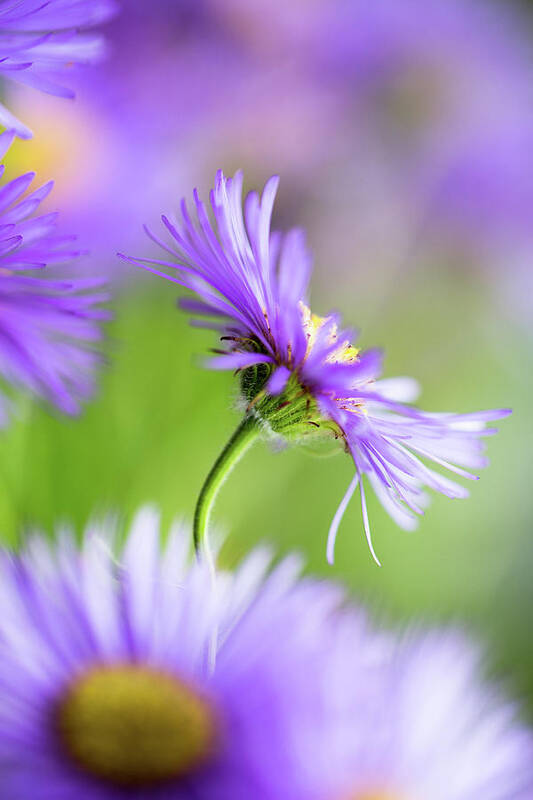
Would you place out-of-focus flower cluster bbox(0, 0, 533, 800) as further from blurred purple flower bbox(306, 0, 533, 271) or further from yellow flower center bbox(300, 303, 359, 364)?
blurred purple flower bbox(306, 0, 533, 271)

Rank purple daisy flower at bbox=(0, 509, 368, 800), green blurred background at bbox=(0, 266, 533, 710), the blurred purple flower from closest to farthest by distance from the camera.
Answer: purple daisy flower at bbox=(0, 509, 368, 800)
green blurred background at bbox=(0, 266, 533, 710)
the blurred purple flower

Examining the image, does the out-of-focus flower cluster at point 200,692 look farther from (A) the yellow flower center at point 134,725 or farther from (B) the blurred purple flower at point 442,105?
(B) the blurred purple flower at point 442,105

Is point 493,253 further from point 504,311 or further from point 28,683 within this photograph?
point 28,683

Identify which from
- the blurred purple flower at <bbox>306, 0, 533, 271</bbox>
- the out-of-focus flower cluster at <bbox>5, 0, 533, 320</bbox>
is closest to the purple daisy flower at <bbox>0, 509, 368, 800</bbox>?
the out-of-focus flower cluster at <bbox>5, 0, 533, 320</bbox>

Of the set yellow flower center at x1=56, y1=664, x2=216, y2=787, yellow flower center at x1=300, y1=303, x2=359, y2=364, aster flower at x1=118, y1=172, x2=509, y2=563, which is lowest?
yellow flower center at x1=56, y1=664, x2=216, y2=787

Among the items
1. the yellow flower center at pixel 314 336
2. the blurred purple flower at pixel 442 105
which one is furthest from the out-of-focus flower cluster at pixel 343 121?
the yellow flower center at pixel 314 336

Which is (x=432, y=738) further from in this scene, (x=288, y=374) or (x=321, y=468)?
(x=321, y=468)
